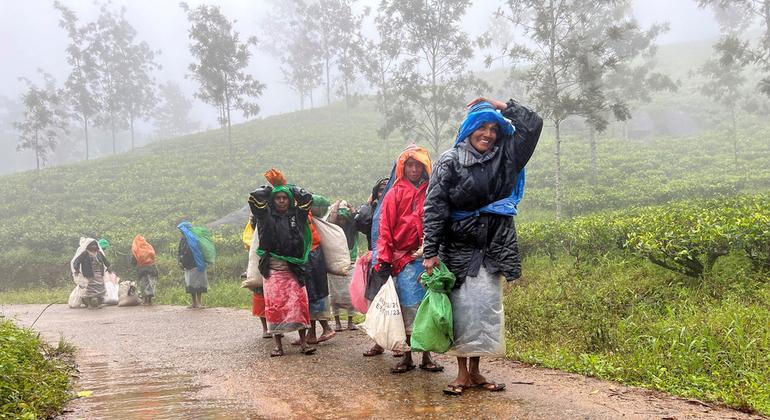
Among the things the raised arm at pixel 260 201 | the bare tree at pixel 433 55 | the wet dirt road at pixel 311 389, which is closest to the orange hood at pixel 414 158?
the raised arm at pixel 260 201

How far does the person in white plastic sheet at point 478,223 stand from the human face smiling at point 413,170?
2.76 feet

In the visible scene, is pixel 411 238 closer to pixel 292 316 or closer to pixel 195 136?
pixel 292 316

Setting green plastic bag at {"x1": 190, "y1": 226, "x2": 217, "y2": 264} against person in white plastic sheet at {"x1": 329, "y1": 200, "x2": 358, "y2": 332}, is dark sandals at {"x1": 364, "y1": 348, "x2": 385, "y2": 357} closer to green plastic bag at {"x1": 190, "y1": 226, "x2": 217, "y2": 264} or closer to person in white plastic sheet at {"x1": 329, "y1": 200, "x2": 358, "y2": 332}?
person in white plastic sheet at {"x1": 329, "y1": 200, "x2": 358, "y2": 332}

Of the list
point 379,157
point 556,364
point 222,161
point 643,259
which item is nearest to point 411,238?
point 556,364

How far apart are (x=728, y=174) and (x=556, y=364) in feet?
67.2

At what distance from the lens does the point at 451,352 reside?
3.56 meters

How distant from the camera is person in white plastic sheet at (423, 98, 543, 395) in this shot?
11.5 ft

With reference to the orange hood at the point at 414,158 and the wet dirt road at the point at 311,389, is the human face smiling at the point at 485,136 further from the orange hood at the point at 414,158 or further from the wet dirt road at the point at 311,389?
the wet dirt road at the point at 311,389

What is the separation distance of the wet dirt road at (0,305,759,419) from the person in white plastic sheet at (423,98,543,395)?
362 mm

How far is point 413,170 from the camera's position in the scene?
4.51 metres

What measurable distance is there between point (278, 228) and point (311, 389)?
6.45ft

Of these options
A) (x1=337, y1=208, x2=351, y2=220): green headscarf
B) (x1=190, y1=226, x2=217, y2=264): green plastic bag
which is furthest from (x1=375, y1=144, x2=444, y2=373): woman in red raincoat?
(x1=190, y1=226, x2=217, y2=264): green plastic bag

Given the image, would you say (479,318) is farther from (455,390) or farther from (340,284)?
(340,284)

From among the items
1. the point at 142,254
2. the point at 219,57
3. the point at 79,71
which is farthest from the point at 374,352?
the point at 79,71
